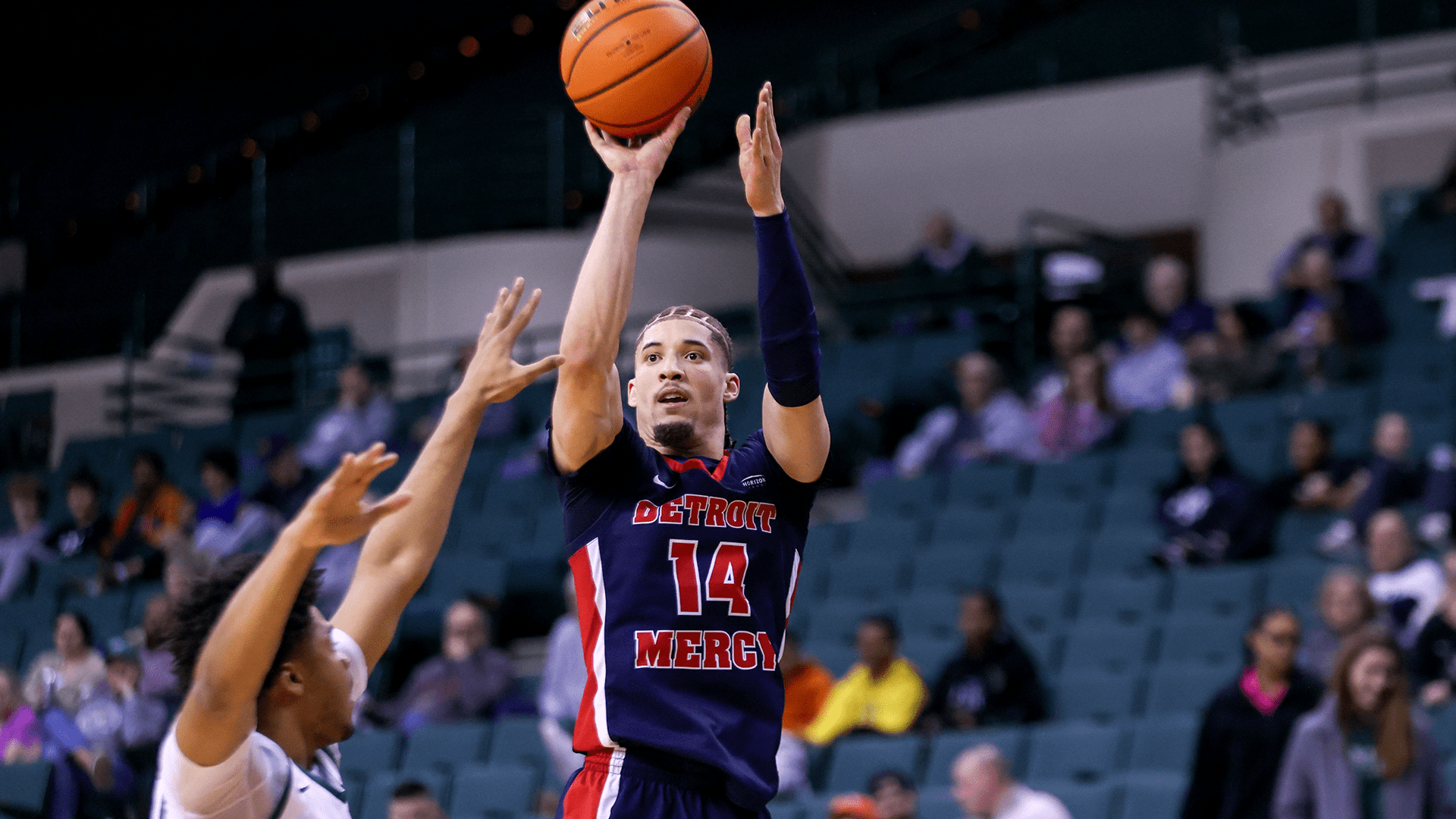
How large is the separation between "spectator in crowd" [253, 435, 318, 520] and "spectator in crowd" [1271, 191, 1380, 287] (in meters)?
6.05

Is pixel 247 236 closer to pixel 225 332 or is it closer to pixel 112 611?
pixel 225 332

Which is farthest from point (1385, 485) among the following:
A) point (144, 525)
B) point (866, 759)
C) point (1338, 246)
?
point (144, 525)

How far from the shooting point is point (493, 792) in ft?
24.8

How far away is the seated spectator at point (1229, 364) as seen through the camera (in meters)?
9.43

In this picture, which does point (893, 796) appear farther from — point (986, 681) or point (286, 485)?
point (286, 485)

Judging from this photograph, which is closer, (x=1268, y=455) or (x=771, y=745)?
(x=771, y=745)

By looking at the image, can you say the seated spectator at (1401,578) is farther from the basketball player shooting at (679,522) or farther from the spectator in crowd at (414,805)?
the basketball player shooting at (679,522)

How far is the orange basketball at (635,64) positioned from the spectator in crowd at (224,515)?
7.20 m

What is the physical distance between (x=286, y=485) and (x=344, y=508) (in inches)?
349

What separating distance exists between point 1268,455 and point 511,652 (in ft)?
14.1

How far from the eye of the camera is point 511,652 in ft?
32.6

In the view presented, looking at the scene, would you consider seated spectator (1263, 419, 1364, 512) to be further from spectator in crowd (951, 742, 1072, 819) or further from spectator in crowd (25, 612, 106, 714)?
spectator in crowd (25, 612, 106, 714)

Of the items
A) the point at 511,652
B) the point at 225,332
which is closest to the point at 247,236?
the point at 225,332

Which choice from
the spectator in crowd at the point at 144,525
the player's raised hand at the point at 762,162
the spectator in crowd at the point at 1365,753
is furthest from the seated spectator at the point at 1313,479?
the spectator in crowd at the point at 144,525
